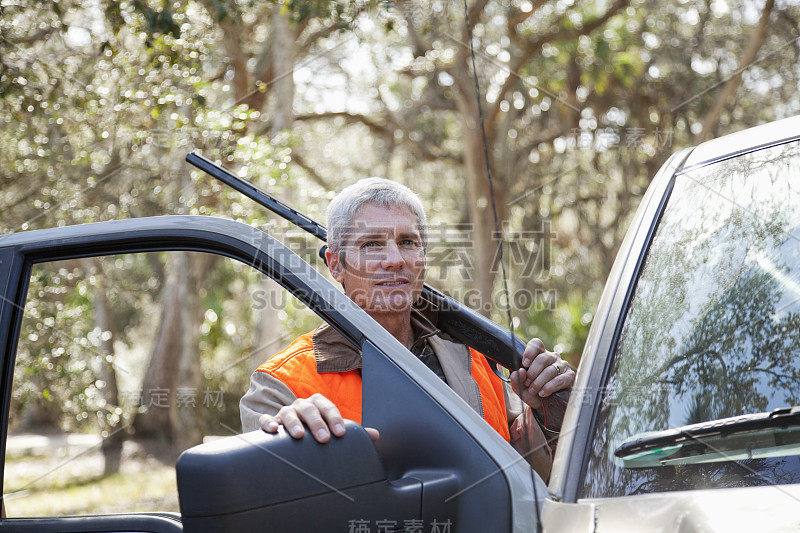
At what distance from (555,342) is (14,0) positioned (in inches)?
341

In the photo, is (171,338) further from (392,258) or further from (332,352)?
(332,352)

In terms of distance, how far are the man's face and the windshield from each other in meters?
0.83

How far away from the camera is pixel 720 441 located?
1.45 meters

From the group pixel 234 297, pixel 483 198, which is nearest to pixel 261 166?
pixel 483 198

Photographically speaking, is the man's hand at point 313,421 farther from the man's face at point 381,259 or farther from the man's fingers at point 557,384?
the man's face at point 381,259

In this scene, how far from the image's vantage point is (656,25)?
13766 millimetres

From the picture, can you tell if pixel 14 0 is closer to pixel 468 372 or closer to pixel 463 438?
pixel 468 372

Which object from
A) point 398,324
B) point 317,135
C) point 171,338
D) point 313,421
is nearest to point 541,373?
point 398,324

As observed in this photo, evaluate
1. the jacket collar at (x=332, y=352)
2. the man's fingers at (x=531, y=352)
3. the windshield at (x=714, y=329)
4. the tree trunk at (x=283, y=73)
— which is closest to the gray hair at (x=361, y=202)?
the jacket collar at (x=332, y=352)

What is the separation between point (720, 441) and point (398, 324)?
A: 1.14 metres

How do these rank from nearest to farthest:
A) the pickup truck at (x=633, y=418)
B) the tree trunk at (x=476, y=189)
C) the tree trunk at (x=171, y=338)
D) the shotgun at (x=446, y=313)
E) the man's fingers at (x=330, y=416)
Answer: the pickup truck at (x=633, y=418) < the man's fingers at (x=330, y=416) < the shotgun at (x=446, y=313) < the tree trunk at (x=476, y=189) < the tree trunk at (x=171, y=338)

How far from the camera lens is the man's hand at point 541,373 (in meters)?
2.09

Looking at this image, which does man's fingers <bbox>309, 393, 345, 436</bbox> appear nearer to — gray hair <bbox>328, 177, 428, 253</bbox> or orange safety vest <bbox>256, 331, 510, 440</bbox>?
orange safety vest <bbox>256, 331, 510, 440</bbox>

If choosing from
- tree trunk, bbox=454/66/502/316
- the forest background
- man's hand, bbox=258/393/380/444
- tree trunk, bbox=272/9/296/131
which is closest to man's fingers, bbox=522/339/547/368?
man's hand, bbox=258/393/380/444
